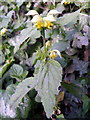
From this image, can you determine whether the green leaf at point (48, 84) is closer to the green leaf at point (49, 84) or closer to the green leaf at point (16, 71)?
the green leaf at point (49, 84)

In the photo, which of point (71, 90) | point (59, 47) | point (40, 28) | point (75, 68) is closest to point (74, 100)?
point (71, 90)

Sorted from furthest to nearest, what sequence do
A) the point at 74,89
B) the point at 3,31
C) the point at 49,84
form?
1. the point at 3,31
2. the point at 74,89
3. the point at 49,84

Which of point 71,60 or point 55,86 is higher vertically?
point 55,86

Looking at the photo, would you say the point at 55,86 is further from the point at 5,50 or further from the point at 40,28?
the point at 5,50

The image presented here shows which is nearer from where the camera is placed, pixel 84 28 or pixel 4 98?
pixel 4 98

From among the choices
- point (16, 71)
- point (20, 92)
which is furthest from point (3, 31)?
point (20, 92)

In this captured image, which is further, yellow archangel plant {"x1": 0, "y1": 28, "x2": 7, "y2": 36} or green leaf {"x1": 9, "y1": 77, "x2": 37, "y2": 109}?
yellow archangel plant {"x1": 0, "y1": 28, "x2": 7, "y2": 36}

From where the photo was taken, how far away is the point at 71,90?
1049 mm

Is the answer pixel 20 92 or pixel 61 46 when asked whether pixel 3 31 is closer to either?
pixel 61 46

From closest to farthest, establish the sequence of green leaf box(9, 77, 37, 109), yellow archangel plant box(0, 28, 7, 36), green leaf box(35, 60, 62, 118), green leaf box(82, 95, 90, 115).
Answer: green leaf box(35, 60, 62, 118) < green leaf box(9, 77, 37, 109) < green leaf box(82, 95, 90, 115) < yellow archangel plant box(0, 28, 7, 36)

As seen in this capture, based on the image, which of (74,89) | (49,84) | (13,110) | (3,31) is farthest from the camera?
(3,31)

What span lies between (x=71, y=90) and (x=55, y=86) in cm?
33

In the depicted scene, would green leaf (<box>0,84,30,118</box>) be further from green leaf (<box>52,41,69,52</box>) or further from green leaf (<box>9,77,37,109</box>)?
green leaf (<box>52,41,69,52</box>)

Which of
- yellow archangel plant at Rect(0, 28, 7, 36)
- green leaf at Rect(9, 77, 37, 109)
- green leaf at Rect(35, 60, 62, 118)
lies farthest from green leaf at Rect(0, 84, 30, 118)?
yellow archangel plant at Rect(0, 28, 7, 36)
